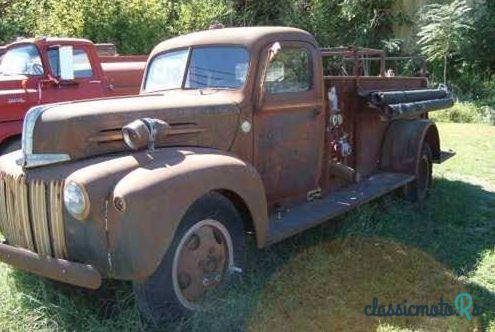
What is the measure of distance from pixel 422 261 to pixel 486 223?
1.36 m

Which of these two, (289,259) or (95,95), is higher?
(95,95)

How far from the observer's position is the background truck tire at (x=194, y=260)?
11.9 feet

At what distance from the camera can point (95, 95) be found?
27.5ft

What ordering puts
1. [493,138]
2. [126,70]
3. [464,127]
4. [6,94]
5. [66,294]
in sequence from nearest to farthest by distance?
[66,294], [6,94], [126,70], [493,138], [464,127]

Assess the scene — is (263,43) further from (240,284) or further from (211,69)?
(240,284)

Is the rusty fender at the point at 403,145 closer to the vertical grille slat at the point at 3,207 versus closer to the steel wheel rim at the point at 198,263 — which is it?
the steel wheel rim at the point at 198,263

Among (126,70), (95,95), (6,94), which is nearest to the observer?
(6,94)

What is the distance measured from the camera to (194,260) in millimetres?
3807

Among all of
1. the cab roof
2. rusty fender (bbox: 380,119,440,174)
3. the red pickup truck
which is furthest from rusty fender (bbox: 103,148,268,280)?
the red pickup truck

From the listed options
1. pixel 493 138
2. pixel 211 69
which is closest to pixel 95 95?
pixel 211 69

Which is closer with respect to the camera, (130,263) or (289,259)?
(130,263)

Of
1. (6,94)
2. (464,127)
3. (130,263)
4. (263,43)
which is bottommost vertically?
(464,127)

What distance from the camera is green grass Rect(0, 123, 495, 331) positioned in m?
3.81

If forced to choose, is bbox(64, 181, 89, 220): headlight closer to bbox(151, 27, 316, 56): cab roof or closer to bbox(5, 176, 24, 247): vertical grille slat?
bbox(5, 176, 24, 247): vertical grille slat
